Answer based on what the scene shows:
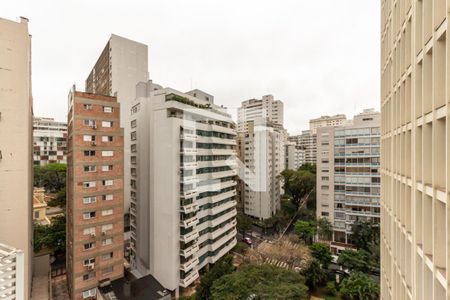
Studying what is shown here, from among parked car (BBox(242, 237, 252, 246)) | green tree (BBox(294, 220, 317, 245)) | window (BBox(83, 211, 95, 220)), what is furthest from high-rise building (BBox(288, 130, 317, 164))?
window (BBox(83, 211, 95, 220))

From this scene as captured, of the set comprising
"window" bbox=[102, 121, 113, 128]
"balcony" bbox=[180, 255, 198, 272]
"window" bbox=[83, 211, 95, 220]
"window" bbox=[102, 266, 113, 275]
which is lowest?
"balcony" bbox=[180, 255, 198, 272]

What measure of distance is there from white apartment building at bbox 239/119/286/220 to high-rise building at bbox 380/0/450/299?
26586 mm

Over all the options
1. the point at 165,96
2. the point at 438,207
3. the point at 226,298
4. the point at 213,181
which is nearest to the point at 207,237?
the point at 213,181

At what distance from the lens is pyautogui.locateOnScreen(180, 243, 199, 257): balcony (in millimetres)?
16444

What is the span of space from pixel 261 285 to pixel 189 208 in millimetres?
7096

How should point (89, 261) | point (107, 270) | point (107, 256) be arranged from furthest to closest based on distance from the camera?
point (107, 256) < point (107, 270) < point (89, 261)

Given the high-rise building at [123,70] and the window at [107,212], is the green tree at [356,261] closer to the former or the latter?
the window at [107,212]

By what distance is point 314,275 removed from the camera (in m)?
16.9

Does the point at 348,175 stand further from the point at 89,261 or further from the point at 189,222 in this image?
the point at 89,261

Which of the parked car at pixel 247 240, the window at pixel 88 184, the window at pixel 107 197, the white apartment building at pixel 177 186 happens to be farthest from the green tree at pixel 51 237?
the parked car at pixel 247 240

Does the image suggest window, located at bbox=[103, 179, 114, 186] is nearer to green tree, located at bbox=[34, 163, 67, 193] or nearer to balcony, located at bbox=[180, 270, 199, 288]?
balcony, located at bbox=[180, 270, 199, 288]

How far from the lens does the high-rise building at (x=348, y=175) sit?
77.3 feet

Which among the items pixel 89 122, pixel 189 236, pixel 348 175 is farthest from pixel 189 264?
pixel 348 175

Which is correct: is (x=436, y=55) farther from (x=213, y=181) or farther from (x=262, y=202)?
(x=262, y=202)
